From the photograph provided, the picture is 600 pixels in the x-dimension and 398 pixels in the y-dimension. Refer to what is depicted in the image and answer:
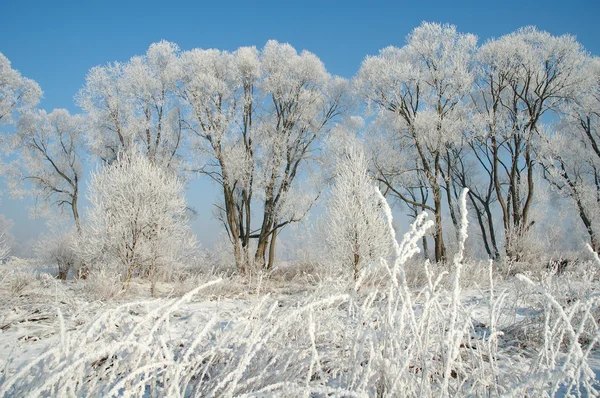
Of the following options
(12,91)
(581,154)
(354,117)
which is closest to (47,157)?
(12,91)

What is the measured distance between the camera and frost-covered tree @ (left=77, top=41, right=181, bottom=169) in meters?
15.7

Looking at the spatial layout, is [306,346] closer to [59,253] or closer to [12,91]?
[59,253]

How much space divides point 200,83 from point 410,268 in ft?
36.2

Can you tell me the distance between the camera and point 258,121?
16.2 meters

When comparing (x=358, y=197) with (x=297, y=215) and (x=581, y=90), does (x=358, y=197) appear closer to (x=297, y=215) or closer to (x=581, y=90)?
(x=297, y=215)

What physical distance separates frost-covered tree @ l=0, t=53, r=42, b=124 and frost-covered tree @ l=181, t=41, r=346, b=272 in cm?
811

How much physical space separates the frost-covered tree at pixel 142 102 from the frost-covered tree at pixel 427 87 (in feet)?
28.7

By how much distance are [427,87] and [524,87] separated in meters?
3.84

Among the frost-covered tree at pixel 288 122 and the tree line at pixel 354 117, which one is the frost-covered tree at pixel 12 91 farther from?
the frost-covered tree at pixel 288 122

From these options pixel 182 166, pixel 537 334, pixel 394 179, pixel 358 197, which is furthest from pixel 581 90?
pixel 182 166

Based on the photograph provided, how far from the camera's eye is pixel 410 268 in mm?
12102

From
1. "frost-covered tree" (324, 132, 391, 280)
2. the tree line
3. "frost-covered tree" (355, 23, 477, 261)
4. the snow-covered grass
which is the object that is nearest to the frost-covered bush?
the tree line

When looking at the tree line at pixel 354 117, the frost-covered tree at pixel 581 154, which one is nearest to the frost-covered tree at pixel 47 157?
the tree line at pixel 354 117

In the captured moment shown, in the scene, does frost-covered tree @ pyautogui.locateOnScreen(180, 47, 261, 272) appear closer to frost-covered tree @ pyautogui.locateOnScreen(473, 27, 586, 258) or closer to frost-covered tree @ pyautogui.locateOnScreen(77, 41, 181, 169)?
frost-covered tree @ pyautogui.locateOnScreen(77, 41, 181, 169)
